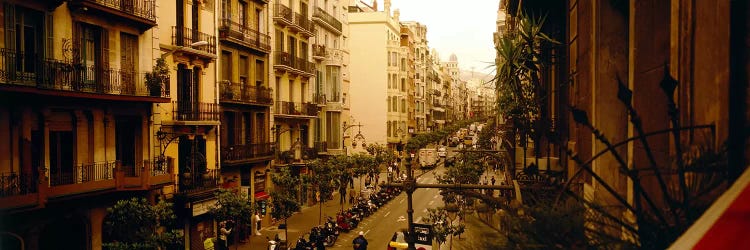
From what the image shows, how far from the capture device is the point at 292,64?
39.5 m

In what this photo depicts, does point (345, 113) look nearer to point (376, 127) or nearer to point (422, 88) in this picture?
point (376, 127)

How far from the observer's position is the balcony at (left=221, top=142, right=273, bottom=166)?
30453 mm

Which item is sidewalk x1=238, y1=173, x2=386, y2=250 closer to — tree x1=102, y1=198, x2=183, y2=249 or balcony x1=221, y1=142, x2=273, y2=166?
balcony x1=221, y1=142, x2=273, y2=166

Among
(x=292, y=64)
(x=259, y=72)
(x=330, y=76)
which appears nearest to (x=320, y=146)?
(x=330, y=76)

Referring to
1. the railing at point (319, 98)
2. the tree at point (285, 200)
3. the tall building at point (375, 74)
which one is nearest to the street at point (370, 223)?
the tree at point (285, 200)

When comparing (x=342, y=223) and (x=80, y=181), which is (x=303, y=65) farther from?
(x=80, y=181)

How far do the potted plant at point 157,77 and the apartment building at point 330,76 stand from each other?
21693 millimetres

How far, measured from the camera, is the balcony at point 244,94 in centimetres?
3011

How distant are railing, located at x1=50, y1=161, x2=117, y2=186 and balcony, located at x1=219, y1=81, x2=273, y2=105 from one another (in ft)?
30.6

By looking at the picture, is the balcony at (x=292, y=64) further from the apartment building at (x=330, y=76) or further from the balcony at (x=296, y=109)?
the apartment building at (x=330, y=76)

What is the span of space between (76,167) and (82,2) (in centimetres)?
519

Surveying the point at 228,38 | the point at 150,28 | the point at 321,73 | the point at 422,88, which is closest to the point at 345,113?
the point at 321,73

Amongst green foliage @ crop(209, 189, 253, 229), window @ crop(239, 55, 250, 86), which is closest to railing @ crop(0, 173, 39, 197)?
green foliage @ crop(209, 189, 253, 229)

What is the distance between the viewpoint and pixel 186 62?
26.6 m
